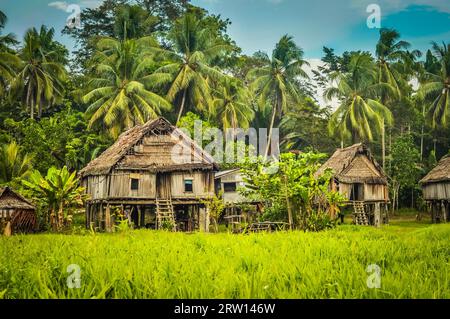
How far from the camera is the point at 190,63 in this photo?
1240 inches

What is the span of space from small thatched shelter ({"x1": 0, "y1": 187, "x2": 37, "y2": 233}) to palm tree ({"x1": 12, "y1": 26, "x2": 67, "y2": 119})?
12.0 metres

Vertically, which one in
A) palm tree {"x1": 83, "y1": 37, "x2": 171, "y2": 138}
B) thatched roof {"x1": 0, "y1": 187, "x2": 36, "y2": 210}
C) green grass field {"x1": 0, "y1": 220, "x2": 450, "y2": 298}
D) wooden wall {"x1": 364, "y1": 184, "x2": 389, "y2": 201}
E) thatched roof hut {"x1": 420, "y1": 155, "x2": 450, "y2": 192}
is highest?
palm tree {"x1": 83, "y1": 37, "x2": 171, "y2": 138}

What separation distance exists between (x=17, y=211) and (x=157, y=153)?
685cm

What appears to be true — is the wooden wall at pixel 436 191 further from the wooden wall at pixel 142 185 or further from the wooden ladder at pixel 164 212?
the wooden ladder at pixel 164 212

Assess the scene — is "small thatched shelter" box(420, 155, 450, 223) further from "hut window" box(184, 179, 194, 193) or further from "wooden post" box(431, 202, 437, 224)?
"hut window" box(184, 179, 194, 193)

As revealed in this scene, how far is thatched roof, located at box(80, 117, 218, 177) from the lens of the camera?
22.2 metres

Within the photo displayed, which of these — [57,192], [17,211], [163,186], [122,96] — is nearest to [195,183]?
[163,186]

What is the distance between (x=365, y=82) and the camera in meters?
34.4

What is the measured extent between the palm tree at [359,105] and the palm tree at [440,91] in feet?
8.82

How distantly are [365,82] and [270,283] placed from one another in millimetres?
32270

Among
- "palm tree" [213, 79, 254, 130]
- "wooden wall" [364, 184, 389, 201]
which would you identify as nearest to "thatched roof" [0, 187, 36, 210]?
"palm tree" [213, 79, 254, 130]

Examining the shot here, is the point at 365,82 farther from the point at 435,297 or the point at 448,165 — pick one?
the point at 435,297

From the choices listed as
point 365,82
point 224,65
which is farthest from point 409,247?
point 224,65
